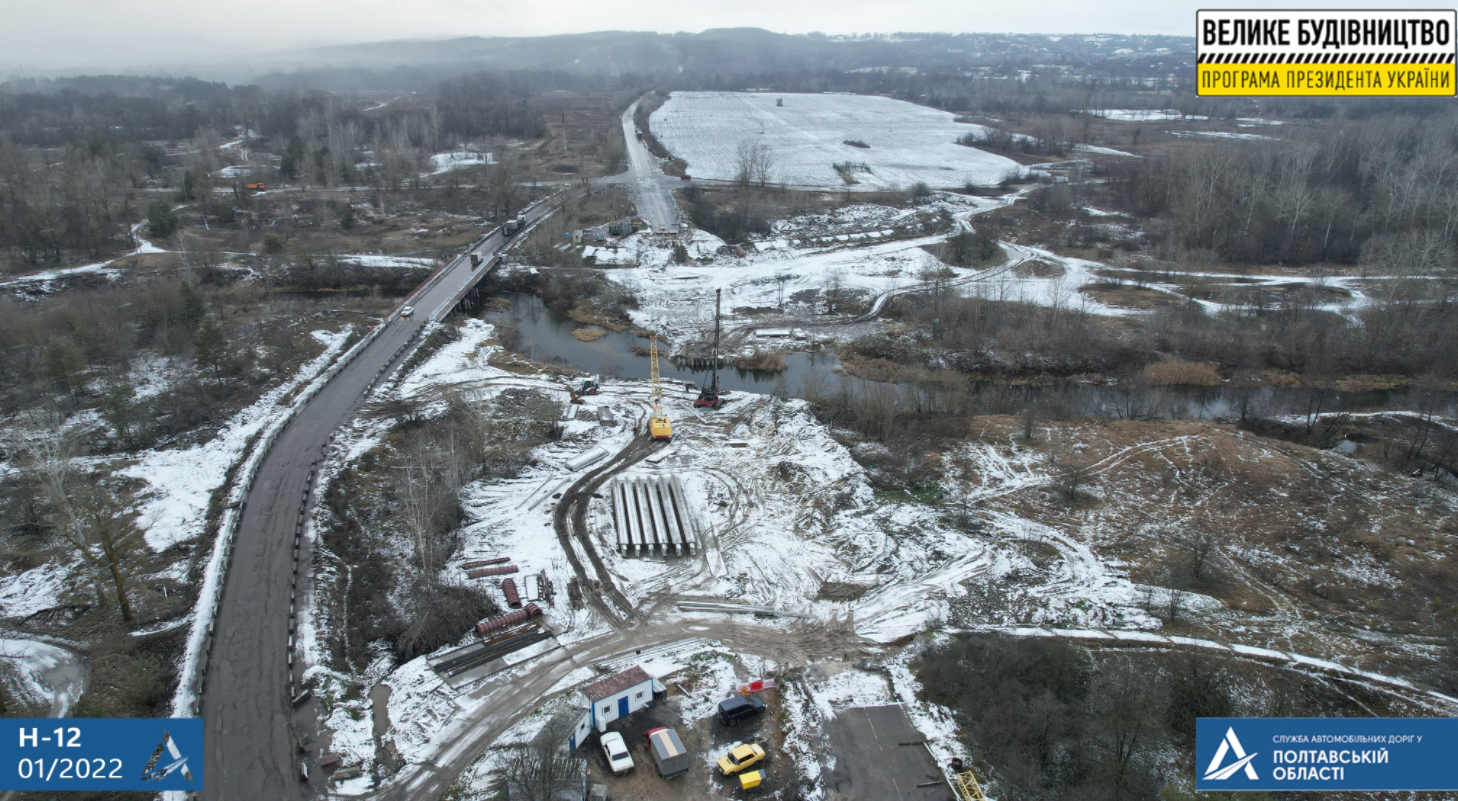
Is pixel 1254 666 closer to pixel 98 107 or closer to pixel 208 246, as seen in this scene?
pixel 208 246

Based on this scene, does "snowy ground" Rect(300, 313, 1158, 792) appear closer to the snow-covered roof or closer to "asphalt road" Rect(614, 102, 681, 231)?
the snow-covered roof

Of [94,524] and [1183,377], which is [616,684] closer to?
[94,524]

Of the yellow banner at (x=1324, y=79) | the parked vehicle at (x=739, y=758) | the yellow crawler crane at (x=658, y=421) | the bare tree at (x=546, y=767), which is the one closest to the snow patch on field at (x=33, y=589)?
the bare tree at (x=546, y=767)

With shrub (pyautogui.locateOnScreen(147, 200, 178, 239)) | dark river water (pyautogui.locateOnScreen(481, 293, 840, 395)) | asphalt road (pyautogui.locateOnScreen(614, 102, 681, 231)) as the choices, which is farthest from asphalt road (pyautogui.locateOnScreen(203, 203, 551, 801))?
asphalt road (pyautogui.locateOnScreen(614, 102, 681, 231))

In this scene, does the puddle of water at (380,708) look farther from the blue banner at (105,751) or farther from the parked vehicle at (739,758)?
the parked vehicle at (739,758)

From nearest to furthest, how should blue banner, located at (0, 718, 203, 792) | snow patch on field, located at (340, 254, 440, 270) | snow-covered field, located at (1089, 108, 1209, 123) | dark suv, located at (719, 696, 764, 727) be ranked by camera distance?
1. blue banner, located at (0, 718, 203, 792)
2. dark suv, located at (719, 696, 764, 727)
3. snow patch on field, located at (340, 254, 440, 270)
4. snow-covered field, located at (1089, 108, 1209, 123)

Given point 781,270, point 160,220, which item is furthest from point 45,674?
point 160,220
